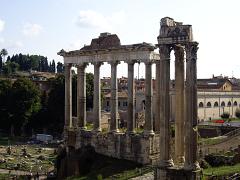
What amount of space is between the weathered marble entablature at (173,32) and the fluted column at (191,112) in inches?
19.8

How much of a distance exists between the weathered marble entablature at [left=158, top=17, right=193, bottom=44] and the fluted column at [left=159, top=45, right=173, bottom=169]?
1.35ft

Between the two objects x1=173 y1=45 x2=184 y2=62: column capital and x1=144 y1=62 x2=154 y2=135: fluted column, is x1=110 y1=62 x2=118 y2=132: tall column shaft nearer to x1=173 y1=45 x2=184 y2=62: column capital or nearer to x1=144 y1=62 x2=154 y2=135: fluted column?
x1=144 y1=62 x2=154 y2=135: fluted column

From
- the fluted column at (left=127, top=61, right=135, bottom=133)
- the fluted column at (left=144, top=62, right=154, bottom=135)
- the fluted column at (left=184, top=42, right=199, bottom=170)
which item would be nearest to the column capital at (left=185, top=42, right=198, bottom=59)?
the fluted column at (left=184, top=42, right=199, bottom=170)

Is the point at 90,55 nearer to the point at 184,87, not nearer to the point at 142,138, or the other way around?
the point at 142,138

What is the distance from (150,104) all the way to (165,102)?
26.6 ft

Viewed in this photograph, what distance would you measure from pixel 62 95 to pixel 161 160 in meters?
39.5

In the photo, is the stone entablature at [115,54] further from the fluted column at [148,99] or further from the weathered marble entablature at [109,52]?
the fluted column at [148,99]

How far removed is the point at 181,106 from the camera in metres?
20.6

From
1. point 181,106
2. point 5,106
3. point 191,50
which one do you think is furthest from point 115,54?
point 5,106

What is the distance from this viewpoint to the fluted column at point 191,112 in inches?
742

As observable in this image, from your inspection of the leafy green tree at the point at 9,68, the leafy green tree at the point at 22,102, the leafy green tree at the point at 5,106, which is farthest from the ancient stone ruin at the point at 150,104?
the leafy green tree at the point at 9,68

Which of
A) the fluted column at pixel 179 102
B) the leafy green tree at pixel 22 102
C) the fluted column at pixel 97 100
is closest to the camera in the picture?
the fluted column at pixel 179 102

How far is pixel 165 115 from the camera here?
20.0 metres

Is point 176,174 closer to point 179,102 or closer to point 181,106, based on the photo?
point 181,106
